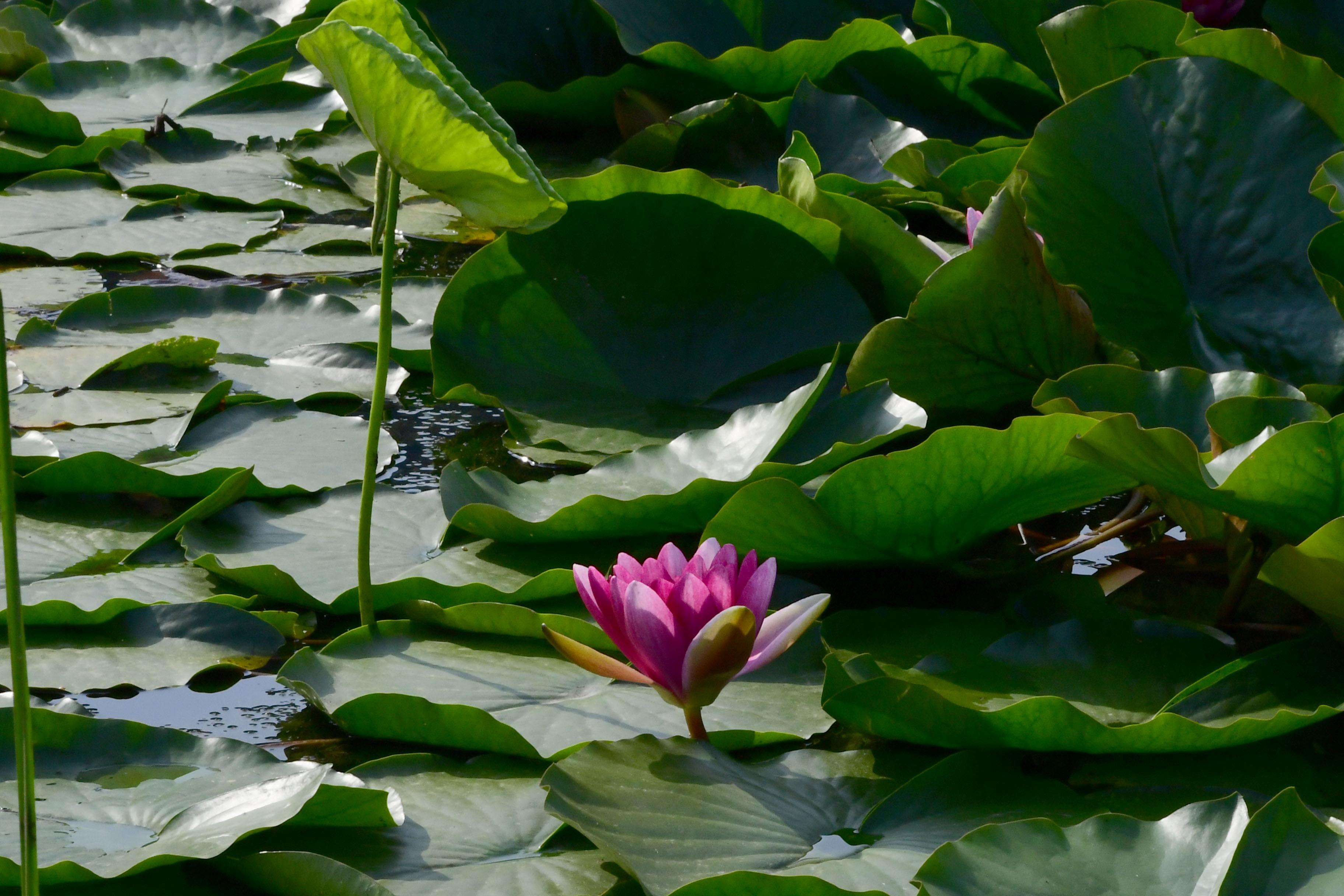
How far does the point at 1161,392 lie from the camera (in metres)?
0.96

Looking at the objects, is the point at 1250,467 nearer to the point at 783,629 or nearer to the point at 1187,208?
the point at 783,629

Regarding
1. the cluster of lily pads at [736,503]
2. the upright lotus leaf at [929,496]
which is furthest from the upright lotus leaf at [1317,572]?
the upright lotus leaf at [929,496]

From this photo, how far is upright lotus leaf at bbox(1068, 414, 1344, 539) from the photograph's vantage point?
74 centimetres

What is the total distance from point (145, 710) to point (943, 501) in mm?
574

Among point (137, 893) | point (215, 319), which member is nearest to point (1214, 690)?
point (137, 893)

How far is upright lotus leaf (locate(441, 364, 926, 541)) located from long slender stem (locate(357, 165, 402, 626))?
101 millimetres

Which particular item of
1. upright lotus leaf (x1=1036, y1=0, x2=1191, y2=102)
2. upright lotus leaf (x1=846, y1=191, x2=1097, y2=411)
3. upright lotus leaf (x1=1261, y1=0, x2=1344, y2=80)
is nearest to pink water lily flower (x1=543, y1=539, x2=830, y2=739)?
upright lotus leaf (x1=846, y1=191, x2=1097, y2=411)

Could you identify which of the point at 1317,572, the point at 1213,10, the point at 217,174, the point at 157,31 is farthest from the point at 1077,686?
the point at 157,31

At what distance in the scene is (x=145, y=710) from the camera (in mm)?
891

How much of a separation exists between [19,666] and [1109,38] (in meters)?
1.24

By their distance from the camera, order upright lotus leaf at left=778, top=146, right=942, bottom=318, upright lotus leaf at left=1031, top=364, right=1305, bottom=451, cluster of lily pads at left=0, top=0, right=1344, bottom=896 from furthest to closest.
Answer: upright lotus leaf at left=778, top=146, right=942, bottom=318 < upright lotus leaf at left=1031, top=364, right=1305, bottom=451 < cluster of lily pads at left=0, top=0, right=1344, bottom=896

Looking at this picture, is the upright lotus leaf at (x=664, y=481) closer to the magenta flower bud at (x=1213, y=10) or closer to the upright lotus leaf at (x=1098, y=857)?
the upright lotus leaf at (x=1098, y=857)

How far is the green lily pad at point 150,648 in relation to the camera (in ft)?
2.98

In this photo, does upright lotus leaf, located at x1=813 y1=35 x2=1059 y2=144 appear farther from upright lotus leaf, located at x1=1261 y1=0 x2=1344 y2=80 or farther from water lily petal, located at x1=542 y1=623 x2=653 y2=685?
water lily petal, located at x1=542 y1=623 x2=653 y2=685
